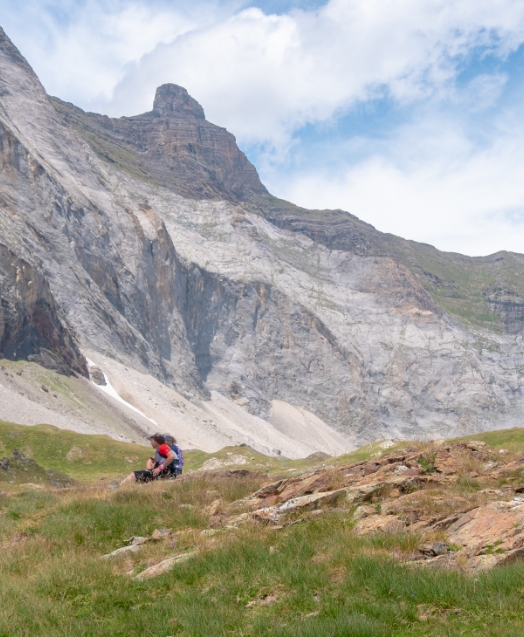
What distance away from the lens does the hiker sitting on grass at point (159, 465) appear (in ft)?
56.3

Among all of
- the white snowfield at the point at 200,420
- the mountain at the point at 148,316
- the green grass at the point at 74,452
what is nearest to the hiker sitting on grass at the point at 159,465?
the green grass at the point at 74,452

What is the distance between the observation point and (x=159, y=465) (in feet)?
57.0

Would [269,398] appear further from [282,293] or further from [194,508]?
[194,508]

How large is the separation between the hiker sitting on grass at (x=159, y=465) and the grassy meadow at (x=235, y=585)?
5.00 meters

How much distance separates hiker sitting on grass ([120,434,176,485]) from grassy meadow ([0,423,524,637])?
4997 mm

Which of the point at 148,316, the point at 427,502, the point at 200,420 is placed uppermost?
the point at 148,316

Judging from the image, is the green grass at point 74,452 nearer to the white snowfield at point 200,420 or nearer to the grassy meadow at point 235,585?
the grassy meadow at point 235,585

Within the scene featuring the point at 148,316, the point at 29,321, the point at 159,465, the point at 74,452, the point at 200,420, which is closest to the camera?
the point at 159,465

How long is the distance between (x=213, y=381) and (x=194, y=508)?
156535 mm

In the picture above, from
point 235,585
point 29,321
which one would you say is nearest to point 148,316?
point 29,321

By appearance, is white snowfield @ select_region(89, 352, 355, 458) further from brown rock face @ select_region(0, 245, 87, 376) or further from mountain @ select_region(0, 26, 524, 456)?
brown rock face @ select_region(0, 245, 87, 376)

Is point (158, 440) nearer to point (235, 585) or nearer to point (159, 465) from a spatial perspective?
point (159, 465)

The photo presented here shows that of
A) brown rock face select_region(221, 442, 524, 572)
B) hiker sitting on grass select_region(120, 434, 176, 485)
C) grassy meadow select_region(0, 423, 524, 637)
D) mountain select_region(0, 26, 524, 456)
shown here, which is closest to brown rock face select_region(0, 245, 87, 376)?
mountain select_region(0, 26, 524, 456)

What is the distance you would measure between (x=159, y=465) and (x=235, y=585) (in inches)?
391
